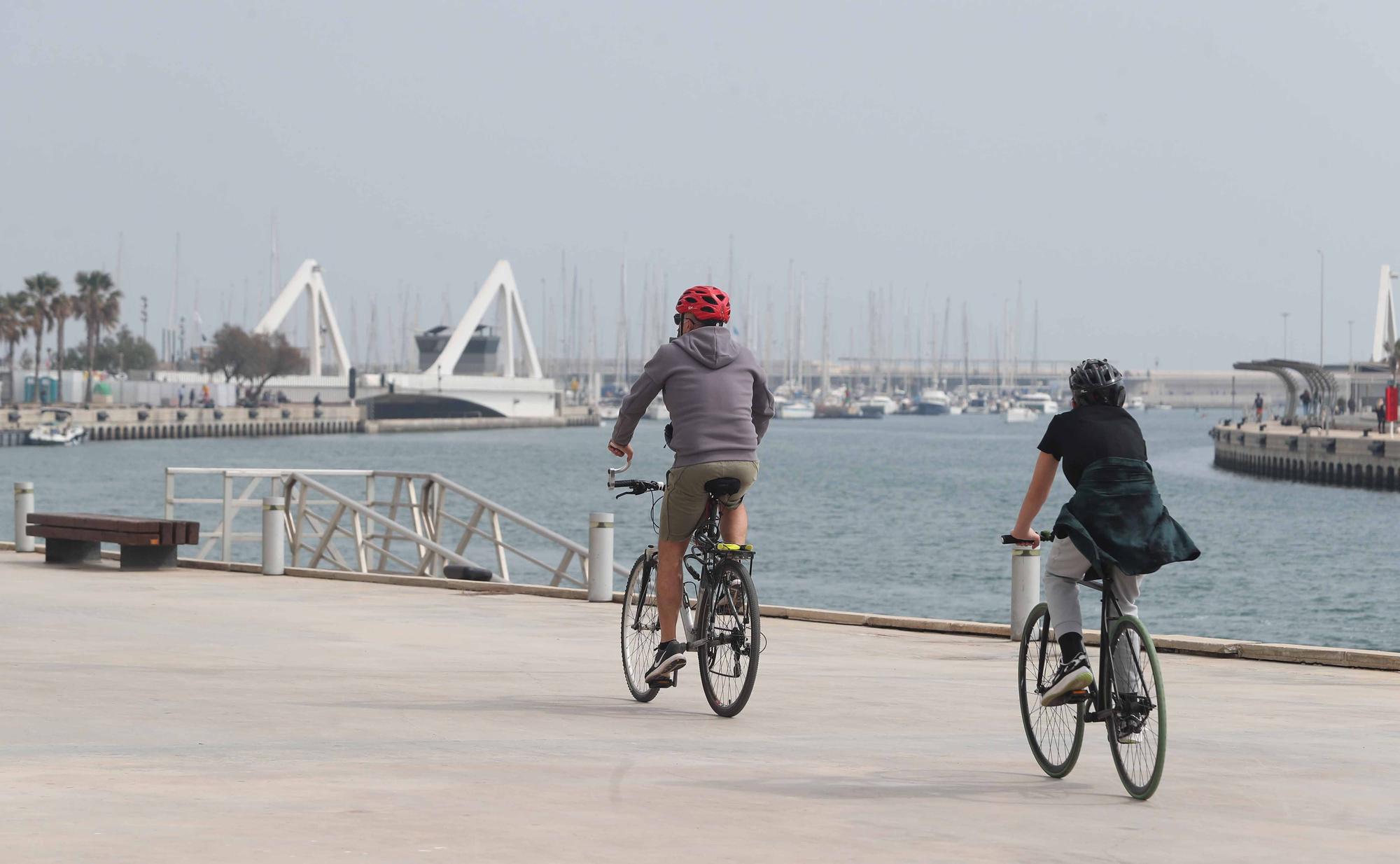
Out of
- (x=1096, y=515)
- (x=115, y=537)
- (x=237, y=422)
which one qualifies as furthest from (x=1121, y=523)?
(x=237, y=422)

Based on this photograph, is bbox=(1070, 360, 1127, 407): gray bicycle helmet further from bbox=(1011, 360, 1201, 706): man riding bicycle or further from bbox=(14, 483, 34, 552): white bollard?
bbox=(14, 483, 34, 552): white bollard

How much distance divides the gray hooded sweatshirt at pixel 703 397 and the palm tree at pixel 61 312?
448 ft

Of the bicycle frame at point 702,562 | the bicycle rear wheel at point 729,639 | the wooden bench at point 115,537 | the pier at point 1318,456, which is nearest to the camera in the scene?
the bicycle rear wheel at point 729,639

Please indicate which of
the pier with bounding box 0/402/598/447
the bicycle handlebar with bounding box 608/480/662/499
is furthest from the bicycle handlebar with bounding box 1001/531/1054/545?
the pier with bounding box 0/402/598/447

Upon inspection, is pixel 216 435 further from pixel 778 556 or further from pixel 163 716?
pixel 163 716

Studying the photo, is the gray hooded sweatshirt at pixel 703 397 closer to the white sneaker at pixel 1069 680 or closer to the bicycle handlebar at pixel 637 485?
the bicycle handlebar at pixel 637 485

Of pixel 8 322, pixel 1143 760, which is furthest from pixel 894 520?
pixel 8 322

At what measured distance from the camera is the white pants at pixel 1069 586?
23.3 feet

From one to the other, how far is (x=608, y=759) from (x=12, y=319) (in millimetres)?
133502

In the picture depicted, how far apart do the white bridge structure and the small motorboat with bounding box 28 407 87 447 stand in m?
48.0

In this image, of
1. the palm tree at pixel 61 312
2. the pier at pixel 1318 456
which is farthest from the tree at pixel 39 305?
the pier at pixel 1318 456

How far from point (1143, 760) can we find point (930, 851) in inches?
52.5

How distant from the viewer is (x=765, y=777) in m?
7.39

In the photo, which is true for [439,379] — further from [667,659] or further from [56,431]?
[667,659]
